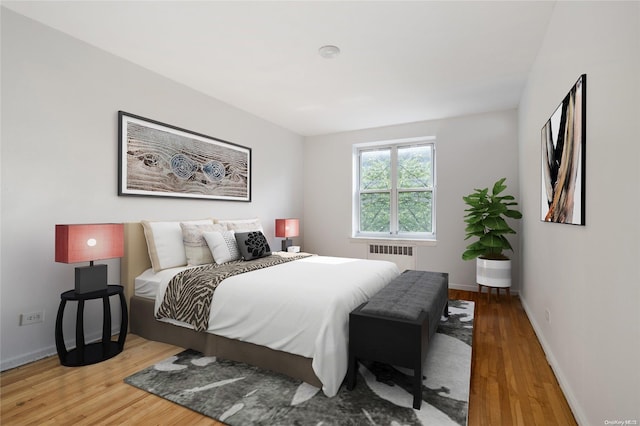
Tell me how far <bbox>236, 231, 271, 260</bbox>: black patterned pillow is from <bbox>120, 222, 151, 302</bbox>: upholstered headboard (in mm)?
928

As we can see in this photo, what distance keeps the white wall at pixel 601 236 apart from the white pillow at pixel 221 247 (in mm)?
2831

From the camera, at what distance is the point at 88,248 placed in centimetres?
237

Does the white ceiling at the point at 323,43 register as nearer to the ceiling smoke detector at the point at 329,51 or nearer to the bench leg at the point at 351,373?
the ceiling smoke detector at the point at 329,51

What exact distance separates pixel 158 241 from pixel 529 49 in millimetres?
3840

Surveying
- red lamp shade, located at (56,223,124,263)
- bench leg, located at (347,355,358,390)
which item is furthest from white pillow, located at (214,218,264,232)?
bench leg, located at (347,355,358,390)

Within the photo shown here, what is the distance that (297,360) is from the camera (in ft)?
6.89

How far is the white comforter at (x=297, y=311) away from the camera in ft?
6.45

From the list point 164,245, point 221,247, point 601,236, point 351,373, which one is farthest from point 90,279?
point 601,236

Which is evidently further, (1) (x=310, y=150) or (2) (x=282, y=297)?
(1) (x=310, y=150)

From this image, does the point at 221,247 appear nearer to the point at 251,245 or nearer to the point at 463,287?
the point at 251,245

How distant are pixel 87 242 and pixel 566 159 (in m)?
3.30

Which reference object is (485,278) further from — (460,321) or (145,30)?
(145,30)

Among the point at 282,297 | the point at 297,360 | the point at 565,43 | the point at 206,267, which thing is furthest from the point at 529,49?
the point at 206,267

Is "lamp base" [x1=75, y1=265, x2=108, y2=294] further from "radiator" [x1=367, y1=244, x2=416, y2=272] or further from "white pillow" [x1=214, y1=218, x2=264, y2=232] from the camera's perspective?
"radiator" [x1=367, y1=244, x2=416, y2=272]
